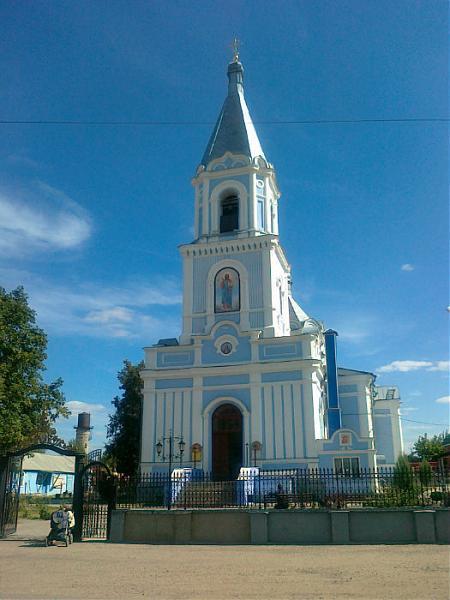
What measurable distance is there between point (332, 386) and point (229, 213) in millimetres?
11903

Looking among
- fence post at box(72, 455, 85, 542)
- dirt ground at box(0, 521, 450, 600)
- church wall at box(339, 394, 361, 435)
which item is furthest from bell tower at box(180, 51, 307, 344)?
dirt ground at box(0, 521, 450, 600)

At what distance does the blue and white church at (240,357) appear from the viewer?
89.1 feet

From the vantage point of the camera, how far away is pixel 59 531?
15539 millimetres

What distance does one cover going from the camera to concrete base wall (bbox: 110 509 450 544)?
13977 mm

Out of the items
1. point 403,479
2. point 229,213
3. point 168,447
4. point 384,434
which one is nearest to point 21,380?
point 168,447

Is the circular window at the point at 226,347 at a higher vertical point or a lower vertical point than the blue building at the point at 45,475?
higher

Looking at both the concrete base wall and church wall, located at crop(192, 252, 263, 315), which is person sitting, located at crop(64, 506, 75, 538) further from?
church wall, located at crop(192, 252, 263, 315)

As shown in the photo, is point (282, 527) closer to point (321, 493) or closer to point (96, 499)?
point (321, 493)

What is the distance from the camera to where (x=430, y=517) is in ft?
45.7

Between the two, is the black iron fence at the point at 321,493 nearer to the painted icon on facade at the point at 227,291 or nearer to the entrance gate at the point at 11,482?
the entrance gate at the point at 11,482

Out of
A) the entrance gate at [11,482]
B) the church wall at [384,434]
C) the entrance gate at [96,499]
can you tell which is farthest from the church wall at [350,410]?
the entrance gate at [11,482]

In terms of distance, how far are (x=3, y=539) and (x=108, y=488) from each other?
12.8 ft

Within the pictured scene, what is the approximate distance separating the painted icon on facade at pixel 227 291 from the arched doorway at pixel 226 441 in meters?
5.42

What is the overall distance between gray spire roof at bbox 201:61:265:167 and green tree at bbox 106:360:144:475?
1688 centimetres
